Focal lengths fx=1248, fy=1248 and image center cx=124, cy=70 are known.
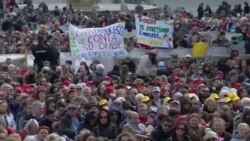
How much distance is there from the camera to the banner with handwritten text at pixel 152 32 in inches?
1085

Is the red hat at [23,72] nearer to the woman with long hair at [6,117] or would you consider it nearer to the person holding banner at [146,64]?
the person holding banner at [146,64]

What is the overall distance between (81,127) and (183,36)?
16045 millimetres

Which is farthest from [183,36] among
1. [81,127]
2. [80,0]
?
[81,127]

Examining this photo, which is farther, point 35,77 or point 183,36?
point 183,36

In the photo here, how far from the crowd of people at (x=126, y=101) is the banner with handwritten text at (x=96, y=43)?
0.29 metres

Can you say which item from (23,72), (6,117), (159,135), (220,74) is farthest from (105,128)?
(23,72)

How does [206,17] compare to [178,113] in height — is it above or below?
below

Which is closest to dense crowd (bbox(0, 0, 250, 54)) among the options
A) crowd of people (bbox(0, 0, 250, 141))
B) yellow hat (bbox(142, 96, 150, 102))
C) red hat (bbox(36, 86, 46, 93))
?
crowd of people (bbox(0, 0, 250, 141))

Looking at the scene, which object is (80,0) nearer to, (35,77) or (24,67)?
(24,67)

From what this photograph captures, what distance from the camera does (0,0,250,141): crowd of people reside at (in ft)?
53.0

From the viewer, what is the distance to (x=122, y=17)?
39156 millimetres

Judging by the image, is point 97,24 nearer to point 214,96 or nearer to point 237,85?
point 237,85

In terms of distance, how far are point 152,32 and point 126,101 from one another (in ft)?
29.9

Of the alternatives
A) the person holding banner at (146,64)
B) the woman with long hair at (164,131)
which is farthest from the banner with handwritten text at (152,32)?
the woman with long hair at (164,131)
